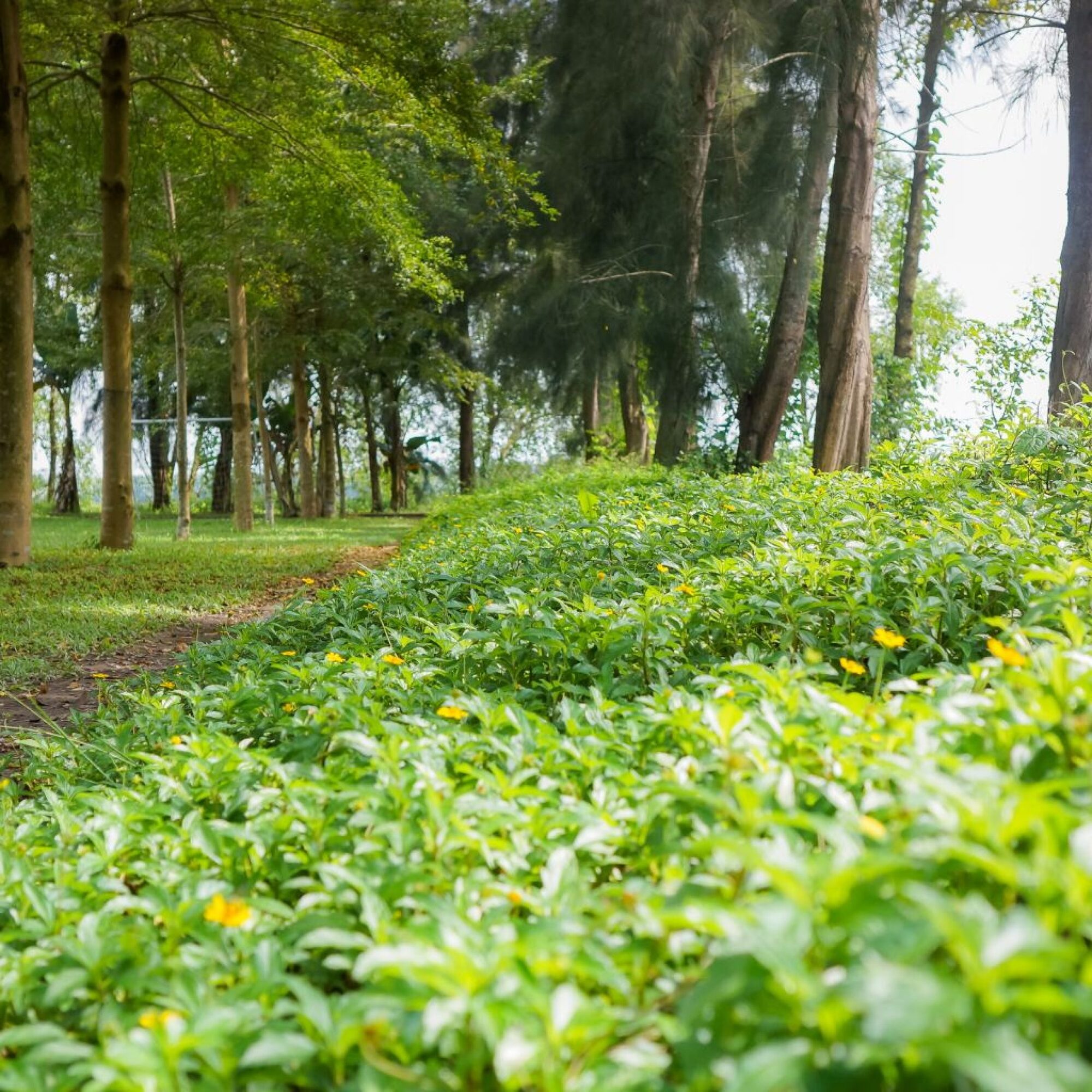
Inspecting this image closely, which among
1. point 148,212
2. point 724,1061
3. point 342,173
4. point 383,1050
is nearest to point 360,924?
point 383,1050

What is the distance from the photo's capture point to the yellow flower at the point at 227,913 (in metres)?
1.63

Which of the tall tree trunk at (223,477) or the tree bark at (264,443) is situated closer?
the tree bark at (264,443)

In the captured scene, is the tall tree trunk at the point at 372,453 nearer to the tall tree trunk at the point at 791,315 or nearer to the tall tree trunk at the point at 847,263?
the tall tree trunk at the point at 791,315

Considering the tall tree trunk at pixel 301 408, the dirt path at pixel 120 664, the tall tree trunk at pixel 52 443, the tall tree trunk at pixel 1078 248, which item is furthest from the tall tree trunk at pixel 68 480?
the tall tree trunk at pixel 1078 248

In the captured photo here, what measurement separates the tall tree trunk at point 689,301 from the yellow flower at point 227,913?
40.4 ft

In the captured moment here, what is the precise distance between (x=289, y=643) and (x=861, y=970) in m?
3.91

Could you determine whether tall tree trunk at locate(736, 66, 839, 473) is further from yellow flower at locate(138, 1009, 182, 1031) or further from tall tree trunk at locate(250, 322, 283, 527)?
yellow flower at locate(138, 1009, 182, 1031)

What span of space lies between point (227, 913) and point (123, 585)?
26.6 ft

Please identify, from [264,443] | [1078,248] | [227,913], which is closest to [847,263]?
[1078,248]

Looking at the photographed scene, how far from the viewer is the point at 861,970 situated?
1072mm

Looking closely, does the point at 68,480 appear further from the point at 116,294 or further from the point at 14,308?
the point at 14,308

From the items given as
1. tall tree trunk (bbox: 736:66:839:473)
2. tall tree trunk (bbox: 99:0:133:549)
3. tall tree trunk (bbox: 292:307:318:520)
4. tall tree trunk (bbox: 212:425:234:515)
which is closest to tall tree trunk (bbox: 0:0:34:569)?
tall tree trunk (bbox: 99:0:133:549)

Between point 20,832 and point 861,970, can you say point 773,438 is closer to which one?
point 20,832

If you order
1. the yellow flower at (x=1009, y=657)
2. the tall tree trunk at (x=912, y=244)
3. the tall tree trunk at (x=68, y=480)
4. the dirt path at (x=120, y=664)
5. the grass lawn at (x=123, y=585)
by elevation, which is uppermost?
the tall tree trunk at (x=912, y=244)
